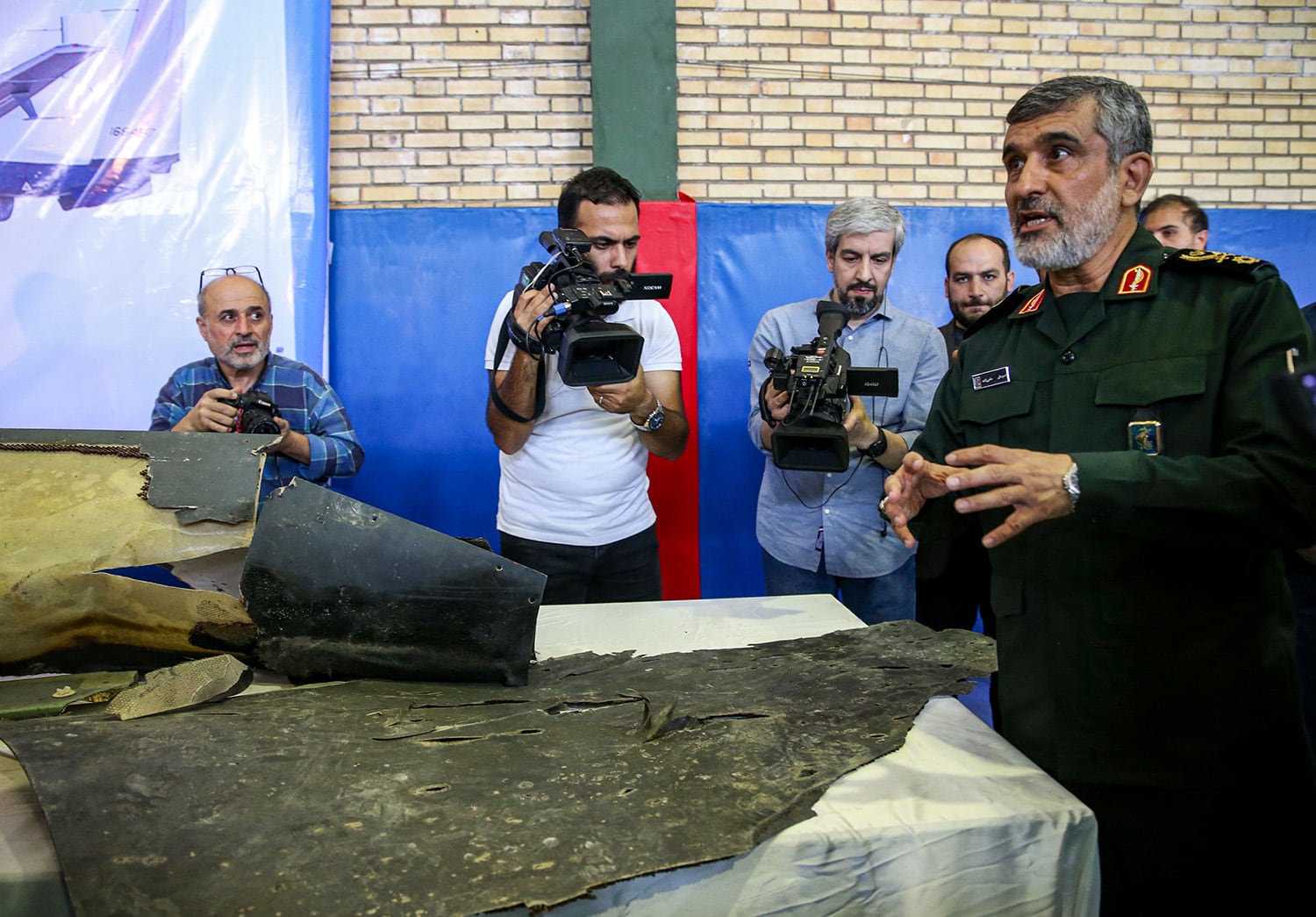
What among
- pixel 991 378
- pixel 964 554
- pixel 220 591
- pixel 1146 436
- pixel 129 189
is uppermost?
pixel 129 189

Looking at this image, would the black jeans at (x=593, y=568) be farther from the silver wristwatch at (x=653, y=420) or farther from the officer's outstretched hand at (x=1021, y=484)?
the officer's outstretched hand at (x=1021, y=484)

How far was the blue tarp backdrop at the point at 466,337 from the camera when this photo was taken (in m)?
4.04

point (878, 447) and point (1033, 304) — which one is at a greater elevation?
point (1033, 304)

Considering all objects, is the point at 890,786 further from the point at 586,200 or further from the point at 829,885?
the point at 586,200

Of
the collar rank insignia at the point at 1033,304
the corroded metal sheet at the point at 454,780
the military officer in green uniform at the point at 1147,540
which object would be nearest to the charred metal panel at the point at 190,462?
the corroded metal sheet at the point at 454,780

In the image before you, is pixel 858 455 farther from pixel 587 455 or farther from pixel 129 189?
pixel 129 189

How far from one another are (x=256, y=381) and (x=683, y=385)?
5.90 ft

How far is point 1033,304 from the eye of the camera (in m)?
1.92

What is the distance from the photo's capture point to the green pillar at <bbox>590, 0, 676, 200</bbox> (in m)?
4.23

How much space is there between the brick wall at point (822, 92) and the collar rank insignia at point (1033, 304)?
8.81 feet

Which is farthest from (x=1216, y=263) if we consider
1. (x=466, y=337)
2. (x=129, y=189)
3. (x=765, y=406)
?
(x=129, y=189)

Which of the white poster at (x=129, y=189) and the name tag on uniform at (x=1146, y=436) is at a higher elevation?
the white poster at (x=129, y=189)

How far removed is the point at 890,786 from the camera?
1.31 metres

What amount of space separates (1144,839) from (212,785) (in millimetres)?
1514
